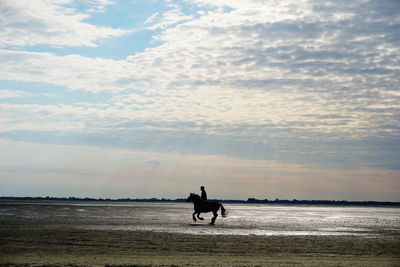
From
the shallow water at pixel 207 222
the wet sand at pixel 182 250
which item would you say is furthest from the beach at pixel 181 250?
the shallow water at pixel 207 222

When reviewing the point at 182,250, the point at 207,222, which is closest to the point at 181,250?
the point at 182,250

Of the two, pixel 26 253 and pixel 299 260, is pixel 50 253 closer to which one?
pixel 26 253

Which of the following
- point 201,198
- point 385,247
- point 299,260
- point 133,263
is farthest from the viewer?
point 201,198

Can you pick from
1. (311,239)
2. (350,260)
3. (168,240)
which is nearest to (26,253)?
(168,240)

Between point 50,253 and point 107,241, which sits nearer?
point 50,253

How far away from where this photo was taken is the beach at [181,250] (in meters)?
13.3

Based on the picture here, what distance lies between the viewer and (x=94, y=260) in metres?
13.3

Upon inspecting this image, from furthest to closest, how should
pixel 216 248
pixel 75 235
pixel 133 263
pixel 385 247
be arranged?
pixel 75 235 → pixel 385 247 → pixel 216 248 → pixel 133 263

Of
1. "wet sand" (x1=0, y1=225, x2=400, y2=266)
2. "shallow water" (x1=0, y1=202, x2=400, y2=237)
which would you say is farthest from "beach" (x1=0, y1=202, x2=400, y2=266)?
"shallow water" (x1=0, y1=202, x2=400, y2=237)

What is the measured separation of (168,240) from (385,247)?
8.33m

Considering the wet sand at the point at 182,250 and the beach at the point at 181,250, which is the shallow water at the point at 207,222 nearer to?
the wet sand at the point at 182,250

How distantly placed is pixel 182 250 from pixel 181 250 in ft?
0.12

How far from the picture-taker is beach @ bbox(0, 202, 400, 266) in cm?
1328

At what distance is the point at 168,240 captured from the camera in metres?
19.1
